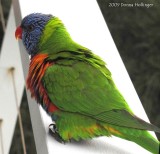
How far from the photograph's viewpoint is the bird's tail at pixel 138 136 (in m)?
0.55

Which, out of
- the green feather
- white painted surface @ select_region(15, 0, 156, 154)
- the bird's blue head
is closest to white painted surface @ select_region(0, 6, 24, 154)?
white painted surface @ select_region(15, 0, 156, 154)

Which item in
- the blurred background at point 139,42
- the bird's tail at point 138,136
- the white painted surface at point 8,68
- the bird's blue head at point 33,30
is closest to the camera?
the bird's tail at point 138,136

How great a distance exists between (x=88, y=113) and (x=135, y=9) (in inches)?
38.9

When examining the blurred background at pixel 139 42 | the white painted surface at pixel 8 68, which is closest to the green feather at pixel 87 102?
the white painted surface at pixel 8 68

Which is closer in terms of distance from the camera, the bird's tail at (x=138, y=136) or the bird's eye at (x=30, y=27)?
the bird's tail at (x=138, y=136)

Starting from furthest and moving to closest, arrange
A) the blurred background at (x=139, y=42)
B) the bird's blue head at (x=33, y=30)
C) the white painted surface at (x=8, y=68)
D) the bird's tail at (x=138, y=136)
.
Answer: the blurred background at (x=139, y=42) → the white painted surface at (x=8, y=68) → the bird's blue head at (x=33, y=30) → the bird's tail at (x=138, y=136)

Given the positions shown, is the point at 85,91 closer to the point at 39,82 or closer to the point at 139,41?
the point at 39,82

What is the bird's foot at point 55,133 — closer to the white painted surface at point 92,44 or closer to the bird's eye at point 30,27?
the white painted surface at point 92,44

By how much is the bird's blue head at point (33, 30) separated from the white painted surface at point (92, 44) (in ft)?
0.37

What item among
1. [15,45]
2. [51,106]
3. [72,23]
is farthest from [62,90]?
[15,45]

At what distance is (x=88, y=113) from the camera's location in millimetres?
585

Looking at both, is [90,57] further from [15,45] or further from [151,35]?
[151,35]

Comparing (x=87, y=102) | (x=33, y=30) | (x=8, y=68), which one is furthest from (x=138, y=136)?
(x=8, y=68)

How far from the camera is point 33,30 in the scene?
Answer: 71 centimetres
